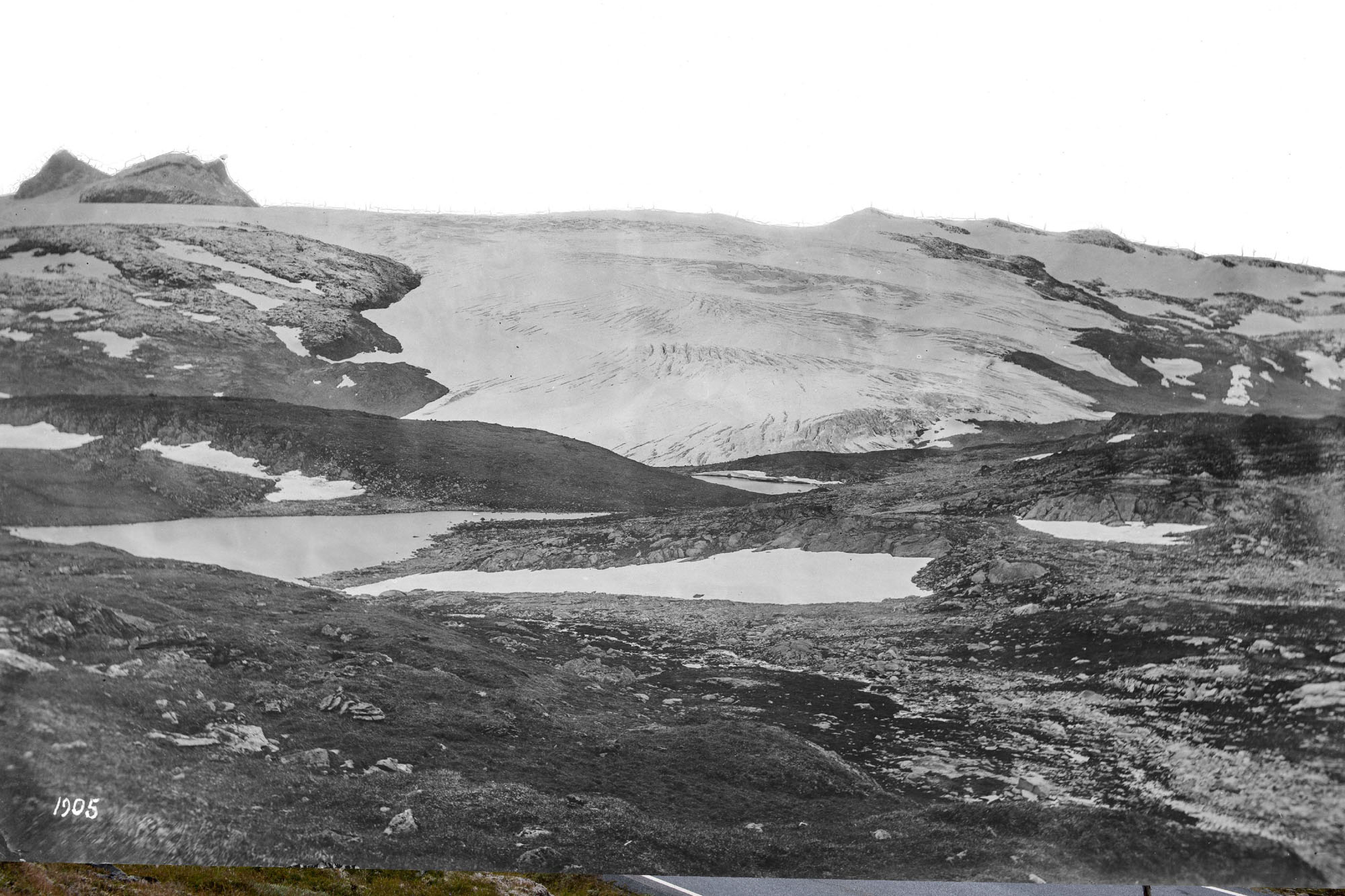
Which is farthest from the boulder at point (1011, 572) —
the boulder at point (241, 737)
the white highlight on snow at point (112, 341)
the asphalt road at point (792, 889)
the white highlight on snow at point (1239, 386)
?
the asphalt road at point (792, 889)

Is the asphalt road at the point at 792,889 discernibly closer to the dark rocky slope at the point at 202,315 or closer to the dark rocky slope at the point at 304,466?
the dark rocky slope at the point at 304,466

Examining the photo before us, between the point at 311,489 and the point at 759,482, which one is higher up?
the point at 759,482

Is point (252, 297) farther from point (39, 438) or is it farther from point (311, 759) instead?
point (311, 759)

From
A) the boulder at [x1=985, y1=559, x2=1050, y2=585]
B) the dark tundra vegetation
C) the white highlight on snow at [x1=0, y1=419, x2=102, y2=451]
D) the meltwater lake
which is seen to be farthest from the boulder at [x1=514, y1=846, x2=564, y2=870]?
the white highlight on snow at [x1=0, y1=419, x2=102, y2=451]

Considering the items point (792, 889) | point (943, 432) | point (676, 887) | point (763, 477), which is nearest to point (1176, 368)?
point (943, 432)

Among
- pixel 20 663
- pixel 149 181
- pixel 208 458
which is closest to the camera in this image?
pixel 20 663

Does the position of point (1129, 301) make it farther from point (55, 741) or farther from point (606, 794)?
point (55, 741)

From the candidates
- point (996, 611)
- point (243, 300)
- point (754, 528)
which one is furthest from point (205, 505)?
point (996, 611)
